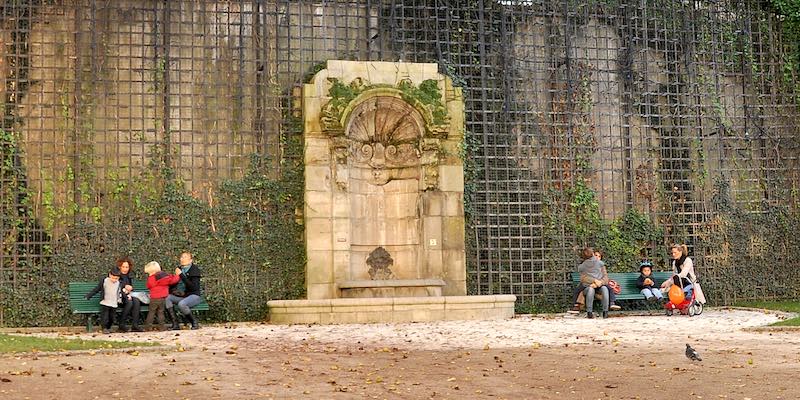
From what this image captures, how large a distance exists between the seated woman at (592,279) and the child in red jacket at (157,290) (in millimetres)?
6488

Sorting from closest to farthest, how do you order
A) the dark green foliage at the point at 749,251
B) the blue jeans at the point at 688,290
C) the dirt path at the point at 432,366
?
the dirt path at the point at 432,366 → the blue jeans at the point at 688,290 → the dark green foliage at the point at 749,251

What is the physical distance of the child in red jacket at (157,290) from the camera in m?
14.9

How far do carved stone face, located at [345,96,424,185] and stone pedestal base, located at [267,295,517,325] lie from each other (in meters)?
2.79

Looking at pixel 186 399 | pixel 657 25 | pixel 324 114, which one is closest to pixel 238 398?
pixel 186 399

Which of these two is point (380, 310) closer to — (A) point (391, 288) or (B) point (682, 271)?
(A) point (391, 288)

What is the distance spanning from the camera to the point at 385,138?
17797mm

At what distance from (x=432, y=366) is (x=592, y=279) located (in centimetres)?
751

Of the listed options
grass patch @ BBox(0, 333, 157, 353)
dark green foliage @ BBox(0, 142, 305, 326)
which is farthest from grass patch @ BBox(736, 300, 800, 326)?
grass patch @ BBox(0, 333, 157, 353)

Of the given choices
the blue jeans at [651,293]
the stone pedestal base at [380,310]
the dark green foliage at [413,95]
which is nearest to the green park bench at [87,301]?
the stone pedestal base at [380,310]

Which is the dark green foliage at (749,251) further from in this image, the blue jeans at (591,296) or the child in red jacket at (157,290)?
the child in red jacket at (157,290)

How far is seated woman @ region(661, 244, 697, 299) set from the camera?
16.7 metres

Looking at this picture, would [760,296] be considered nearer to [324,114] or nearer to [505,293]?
[505,293]

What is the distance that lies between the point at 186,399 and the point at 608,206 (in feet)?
39.7

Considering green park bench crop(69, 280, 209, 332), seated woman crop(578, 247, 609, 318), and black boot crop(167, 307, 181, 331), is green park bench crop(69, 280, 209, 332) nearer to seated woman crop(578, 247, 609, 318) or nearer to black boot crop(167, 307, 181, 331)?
black boot crop(167, 307, 181, 331)
